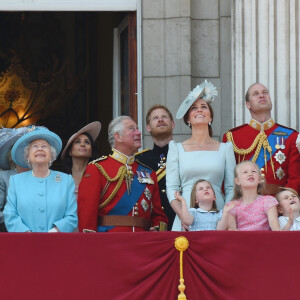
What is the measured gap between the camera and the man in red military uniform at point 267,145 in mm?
9508

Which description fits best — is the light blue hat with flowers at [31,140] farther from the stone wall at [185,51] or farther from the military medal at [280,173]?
the stone wall at [185,51]

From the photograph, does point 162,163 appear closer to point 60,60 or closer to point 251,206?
point 251,206

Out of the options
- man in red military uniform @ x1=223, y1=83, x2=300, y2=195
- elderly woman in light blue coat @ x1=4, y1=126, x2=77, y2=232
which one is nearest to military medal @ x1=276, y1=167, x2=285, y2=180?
man in red military uniform @ x1=223, y1=83, x2=300, y2=195

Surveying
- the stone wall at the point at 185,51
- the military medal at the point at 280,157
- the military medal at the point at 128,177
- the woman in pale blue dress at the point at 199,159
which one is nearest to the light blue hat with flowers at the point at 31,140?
the military medal at the point at 128,177

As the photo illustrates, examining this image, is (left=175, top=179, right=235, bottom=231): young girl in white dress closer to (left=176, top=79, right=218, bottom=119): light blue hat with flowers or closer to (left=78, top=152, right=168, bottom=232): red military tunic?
(left=78, top=152, right=168, bottom=232): red military tunic

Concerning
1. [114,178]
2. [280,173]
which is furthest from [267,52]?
[114,178]

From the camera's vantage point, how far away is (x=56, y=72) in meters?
15.3

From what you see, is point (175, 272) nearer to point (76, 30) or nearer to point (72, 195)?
point (72, 195)

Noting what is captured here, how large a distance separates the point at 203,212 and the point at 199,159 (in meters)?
0.54

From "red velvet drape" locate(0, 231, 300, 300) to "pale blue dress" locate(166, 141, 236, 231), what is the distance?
0.82 m

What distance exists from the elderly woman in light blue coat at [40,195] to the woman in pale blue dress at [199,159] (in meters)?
0.79

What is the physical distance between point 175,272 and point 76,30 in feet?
24.1

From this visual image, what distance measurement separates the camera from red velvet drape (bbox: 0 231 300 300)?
826cm

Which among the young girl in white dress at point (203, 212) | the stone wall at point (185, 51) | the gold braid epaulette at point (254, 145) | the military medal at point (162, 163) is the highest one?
the stone wall at point (185, 51)
